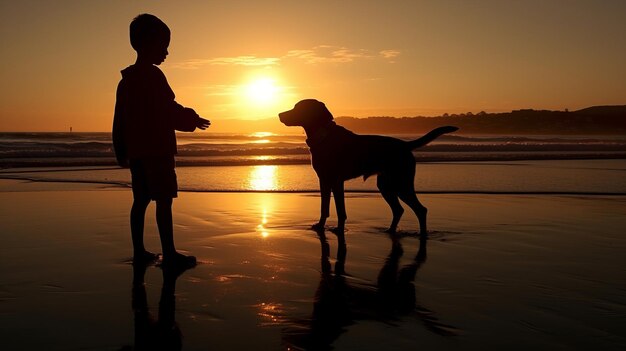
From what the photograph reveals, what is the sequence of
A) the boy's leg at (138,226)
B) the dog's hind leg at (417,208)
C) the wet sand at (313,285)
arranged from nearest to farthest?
the wet sand at (313,285) < the boy's leg at (138,226) < the dog's hind leg at (417,208)

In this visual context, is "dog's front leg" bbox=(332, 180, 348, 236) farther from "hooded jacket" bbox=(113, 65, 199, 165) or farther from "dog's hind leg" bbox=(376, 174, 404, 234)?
"hooded jacket" bbox=(113, 65, 199, 165)

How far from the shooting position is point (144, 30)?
4203 millimetres

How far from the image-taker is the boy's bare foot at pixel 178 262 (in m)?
4.08

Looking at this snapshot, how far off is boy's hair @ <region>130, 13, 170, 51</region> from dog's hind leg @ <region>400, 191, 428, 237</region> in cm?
319

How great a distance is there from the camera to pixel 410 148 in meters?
6.21

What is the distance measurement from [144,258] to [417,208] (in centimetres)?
296

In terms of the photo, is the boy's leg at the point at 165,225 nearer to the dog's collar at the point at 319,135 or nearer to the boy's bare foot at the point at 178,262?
the boy's bare foot at the point at 178,262

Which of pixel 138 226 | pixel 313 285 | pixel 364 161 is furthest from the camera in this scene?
pixel 364 161

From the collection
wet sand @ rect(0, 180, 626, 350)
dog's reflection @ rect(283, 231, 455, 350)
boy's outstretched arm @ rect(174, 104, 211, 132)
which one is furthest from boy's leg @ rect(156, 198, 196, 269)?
dog's reflection @ rect(283, 231, 455, 350)

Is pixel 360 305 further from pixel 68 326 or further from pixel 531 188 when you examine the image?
pixel 531 188

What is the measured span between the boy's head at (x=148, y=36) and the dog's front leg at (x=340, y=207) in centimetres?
246

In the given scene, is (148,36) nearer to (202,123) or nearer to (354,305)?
(202,123)

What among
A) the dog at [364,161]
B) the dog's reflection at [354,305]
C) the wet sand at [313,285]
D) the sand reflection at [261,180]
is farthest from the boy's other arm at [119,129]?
the sand reflection at [261,180]

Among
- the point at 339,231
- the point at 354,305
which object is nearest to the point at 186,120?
the point at 354,305
